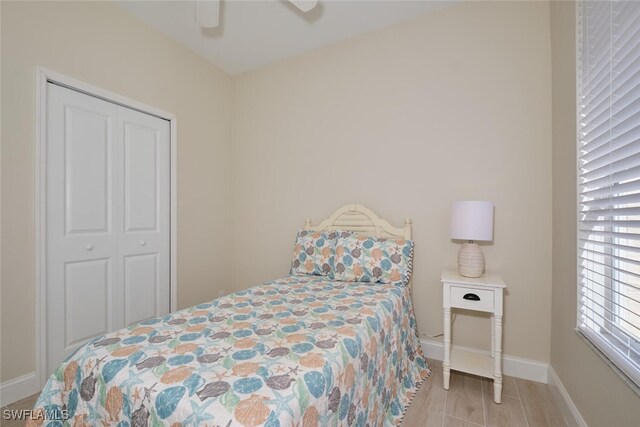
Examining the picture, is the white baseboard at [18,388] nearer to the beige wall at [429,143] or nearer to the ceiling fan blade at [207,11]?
the beige wall at [429,143]

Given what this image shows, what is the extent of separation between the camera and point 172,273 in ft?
9.29

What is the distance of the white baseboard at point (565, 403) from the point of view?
1.50 metres

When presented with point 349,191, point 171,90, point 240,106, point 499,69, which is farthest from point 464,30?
point 171,90

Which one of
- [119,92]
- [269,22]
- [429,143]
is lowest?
[429,143]

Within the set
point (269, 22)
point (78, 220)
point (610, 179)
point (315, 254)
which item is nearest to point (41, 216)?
point (78, 220)

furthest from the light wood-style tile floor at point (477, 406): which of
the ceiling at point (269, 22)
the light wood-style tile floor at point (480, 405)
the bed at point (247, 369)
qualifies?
the ceiling at point (269, 22)

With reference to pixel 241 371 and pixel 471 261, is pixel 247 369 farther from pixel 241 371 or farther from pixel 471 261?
pixel 471 261

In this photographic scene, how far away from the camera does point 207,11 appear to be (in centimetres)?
182

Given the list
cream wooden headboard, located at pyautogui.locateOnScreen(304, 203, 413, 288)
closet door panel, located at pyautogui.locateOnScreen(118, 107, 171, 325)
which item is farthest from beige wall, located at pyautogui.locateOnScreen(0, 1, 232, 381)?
cream wooden headboard, located at pyautogui.locateOnScreen(304, 203, 413, 288)

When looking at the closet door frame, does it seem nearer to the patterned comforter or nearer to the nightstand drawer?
the patterned comforter

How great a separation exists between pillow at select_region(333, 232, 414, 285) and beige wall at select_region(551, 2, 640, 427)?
93cm

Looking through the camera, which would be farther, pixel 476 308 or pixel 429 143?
pixel 429 143

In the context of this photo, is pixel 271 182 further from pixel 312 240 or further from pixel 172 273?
pixel 172 273

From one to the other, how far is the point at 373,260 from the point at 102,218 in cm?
214
